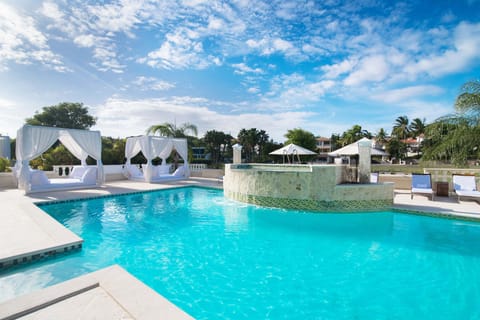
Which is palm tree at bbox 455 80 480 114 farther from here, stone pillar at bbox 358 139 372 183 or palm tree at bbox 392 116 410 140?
palm tree at bbox 392 116 410 140

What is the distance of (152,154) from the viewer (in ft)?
48.8

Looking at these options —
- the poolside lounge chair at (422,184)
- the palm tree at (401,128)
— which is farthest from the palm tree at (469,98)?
the palm tree at (401,128)

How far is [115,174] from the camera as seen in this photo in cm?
1528

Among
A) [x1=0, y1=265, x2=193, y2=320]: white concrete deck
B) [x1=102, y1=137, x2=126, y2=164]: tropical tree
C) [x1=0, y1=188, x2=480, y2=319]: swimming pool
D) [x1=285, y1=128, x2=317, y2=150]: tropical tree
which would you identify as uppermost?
[x1=285, y1=128, x2=317, y2=150]: tropical tree

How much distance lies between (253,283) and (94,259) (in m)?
3.08

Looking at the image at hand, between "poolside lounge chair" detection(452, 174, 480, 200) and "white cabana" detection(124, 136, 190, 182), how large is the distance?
48.0 feet

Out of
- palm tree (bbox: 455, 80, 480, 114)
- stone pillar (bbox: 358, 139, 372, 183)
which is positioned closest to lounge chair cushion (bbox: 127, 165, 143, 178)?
stone pillar (bbox: 358, 139, 372, 183)

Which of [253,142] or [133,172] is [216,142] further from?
[133,172]

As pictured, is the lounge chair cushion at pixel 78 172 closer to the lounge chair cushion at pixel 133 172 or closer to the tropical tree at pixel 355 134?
the lounge chair cushion at pixel 133 172

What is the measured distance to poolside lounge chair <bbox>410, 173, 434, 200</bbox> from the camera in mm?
8764

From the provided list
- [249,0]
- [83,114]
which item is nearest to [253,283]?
[249,0]

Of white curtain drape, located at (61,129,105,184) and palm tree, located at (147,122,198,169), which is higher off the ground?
palm tree, located at (147,122,198,169)

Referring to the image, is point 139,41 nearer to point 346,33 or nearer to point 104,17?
point 104,17

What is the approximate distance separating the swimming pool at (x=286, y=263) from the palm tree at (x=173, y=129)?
45.0 feet
